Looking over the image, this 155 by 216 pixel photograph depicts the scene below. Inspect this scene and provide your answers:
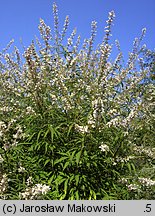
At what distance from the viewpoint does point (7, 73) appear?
6527mm

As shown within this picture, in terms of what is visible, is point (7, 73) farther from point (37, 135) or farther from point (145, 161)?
point (145, 161)

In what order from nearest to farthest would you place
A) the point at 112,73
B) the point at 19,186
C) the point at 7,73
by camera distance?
the point at 19,186 → the point at 112,73 → the point at 7,73

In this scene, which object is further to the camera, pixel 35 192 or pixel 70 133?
pixel 70 133

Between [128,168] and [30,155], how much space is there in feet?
4.31

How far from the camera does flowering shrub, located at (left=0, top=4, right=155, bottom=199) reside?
4.79m

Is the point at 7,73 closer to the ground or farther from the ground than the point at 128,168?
farther from the ground

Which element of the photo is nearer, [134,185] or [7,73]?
[134,185]

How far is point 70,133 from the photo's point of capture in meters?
5.17

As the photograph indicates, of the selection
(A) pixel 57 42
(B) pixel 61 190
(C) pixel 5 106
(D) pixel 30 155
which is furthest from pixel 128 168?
(A) pixel 57 42

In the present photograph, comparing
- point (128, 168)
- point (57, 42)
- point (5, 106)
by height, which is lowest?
point (128, 168)

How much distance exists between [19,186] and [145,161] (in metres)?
2.41

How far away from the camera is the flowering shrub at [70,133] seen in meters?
4.79

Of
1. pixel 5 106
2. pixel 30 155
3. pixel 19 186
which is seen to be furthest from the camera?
pixel 5 106

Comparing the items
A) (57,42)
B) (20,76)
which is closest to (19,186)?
(20,76)
